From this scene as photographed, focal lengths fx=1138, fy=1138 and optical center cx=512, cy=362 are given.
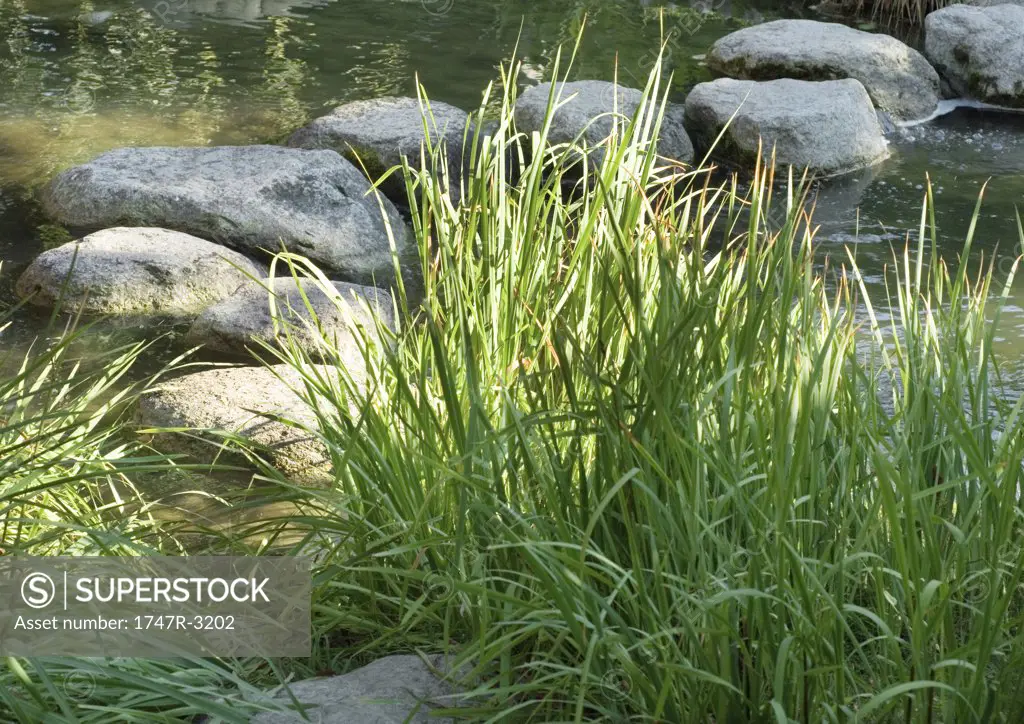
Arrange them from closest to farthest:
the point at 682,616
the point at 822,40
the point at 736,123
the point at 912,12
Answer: the point at 682,616
the point at 736,123
the point at 822,40
the point at 912,12

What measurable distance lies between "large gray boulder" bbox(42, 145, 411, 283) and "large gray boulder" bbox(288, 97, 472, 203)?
1.72 ft

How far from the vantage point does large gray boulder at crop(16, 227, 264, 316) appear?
191 inches

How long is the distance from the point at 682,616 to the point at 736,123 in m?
5.94

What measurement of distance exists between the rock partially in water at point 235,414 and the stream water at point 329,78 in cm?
104

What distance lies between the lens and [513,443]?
2.01 meters

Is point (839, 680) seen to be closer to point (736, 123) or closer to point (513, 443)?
point (513, 443)

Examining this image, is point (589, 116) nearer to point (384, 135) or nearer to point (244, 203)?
point (384, 135)

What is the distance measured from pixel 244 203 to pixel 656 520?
424cm

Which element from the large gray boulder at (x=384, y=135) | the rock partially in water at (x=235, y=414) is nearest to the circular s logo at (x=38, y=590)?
the rock partially in water at (x=235, y=414)

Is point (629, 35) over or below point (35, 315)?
over

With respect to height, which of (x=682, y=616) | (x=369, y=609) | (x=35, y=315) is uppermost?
(x=682, y=616)

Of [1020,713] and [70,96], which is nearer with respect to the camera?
[1020,713]

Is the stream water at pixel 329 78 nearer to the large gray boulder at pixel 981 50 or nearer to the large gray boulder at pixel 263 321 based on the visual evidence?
the large gray boulder at pixel 981 50

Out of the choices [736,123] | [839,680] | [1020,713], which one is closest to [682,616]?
[839,680]
